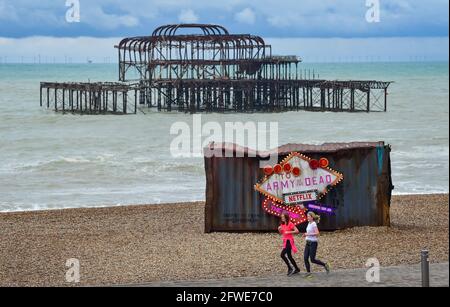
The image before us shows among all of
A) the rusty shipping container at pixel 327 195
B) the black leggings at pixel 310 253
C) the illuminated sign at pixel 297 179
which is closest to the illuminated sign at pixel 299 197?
the illuminated sign at pixel 297 179

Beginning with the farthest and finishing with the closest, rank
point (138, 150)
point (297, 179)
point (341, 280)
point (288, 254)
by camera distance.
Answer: point (138, 150), point (297, 179), point (288, 254), point (341, 280)

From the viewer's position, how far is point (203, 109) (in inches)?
2886

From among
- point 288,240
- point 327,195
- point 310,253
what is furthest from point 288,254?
point 327,195

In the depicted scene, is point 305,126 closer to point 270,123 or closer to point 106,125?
point 270,123

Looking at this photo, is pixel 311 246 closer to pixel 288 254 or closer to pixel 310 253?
pixel 310 253

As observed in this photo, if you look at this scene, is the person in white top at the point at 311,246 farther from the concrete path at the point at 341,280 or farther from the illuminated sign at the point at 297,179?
the illuminated sign at the point at 297,179

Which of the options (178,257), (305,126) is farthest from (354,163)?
(305,126)

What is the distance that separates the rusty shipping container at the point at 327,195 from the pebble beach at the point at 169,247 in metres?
0.32

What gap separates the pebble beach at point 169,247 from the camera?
1555cm

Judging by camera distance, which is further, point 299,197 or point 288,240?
point 299,197

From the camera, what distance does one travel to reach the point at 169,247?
59.3ft

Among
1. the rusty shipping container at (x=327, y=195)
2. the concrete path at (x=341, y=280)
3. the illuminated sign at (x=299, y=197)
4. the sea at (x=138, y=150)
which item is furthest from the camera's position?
the sea at (x=138, y=150)

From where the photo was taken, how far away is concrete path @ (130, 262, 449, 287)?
539 inches

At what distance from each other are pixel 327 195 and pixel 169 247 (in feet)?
11.8
